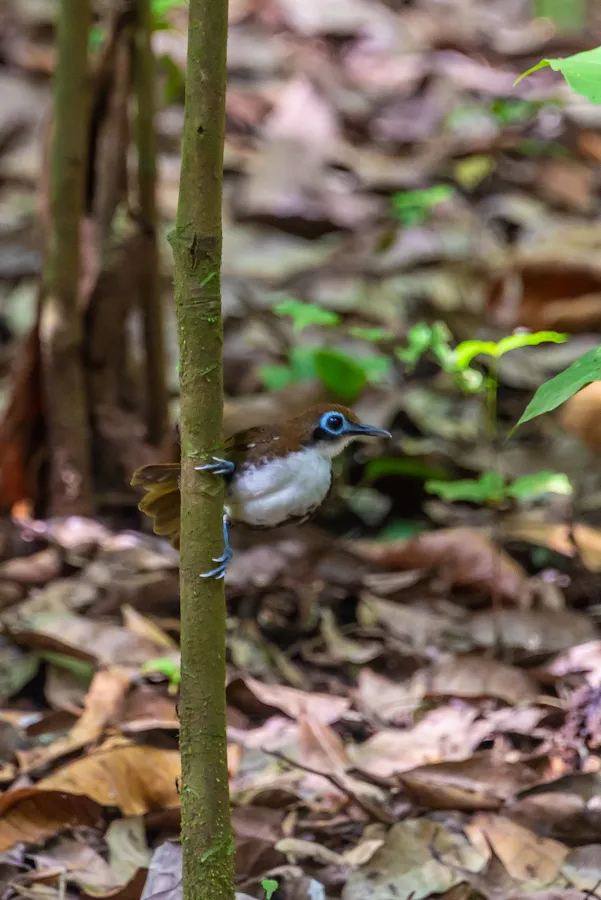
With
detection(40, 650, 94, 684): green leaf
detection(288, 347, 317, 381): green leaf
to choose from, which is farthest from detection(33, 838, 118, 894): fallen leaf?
detection(288, 347, 317, 381): green leaf

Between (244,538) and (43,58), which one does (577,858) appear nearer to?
(244,538)

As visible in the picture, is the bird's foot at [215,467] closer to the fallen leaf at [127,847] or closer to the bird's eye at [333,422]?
the bird's eye at [333,422]

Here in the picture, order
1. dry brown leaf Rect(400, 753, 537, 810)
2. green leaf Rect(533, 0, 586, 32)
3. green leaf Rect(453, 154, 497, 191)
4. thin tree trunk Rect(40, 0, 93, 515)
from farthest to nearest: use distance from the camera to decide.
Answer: green leaf Rect(533, 0, 586, 32) < green leaf Rect(453, 154, 497, 191) < thin tree trunk Rect(40, 0, 93, 515) < dry brown leaf Rect(400, 753, 537, 810)

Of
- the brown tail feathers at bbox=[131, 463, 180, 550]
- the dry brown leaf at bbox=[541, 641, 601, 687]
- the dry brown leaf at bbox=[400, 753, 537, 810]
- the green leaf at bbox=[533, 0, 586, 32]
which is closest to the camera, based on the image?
the brown tail feathers at bbox=[131, 463, 180, 550]

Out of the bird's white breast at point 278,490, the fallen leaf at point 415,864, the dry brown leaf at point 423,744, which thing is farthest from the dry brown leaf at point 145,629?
the bird's white breast at point 278,490

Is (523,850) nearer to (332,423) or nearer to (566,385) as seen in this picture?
(332,423)

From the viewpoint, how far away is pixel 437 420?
528 cm

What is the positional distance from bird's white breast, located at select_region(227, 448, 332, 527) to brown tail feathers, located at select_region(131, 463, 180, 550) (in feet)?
0.37

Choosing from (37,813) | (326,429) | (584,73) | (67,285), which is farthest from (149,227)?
(584,73)

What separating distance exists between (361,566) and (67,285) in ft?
4.85

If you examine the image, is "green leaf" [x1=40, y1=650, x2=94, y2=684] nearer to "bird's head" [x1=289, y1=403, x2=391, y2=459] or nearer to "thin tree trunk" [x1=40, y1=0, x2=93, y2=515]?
"thin tree trunk" [x1=40, y1=0, x2=93, y2=515]

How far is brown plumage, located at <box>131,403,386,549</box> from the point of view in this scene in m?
2.17

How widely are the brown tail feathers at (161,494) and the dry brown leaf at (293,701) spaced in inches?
43.5

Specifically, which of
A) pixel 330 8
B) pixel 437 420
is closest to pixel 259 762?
pixel 437 420
